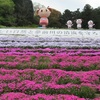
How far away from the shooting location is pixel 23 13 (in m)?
47.6

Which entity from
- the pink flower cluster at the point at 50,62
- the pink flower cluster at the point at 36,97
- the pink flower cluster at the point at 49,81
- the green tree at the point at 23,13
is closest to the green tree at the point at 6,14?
the green tree at the point at 23,13

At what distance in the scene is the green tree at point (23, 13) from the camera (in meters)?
45.6

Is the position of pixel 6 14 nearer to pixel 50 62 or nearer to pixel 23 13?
pixel 23 13

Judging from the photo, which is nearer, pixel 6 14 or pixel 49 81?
pixel 49 81

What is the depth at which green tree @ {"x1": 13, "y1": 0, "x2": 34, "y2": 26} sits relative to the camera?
45.6 m

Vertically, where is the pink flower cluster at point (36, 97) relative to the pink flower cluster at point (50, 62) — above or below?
above

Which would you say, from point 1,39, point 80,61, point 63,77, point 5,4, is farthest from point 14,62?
point 5,4

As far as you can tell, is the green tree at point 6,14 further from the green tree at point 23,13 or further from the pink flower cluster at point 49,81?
the pink flower cluster at point 49,81

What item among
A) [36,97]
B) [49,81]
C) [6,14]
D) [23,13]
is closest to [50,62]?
[49,81]

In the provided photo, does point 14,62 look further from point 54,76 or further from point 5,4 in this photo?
point 5,4

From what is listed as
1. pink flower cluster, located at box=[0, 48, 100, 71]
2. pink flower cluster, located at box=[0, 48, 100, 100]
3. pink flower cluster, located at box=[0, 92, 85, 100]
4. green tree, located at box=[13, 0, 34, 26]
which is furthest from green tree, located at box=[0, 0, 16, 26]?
pink flower cluster, located at box=[0, 92, 85, 100]

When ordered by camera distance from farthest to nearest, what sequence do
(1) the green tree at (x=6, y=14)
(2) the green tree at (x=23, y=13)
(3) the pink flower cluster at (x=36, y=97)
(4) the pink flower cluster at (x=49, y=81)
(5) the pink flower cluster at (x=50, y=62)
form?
(2) the green tree at (x=23, y=13) < (1) the green tree at (x=6, y=14) < (5) the pink flower cluster at (x=50, y=62) < (4) the pink flower cluster at (x=49, y=81) < (3) the pink flower cluster at (x=36, y=97)

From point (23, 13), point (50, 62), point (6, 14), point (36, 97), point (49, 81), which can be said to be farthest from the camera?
point (23, 13)

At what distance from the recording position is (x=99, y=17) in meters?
50.6
